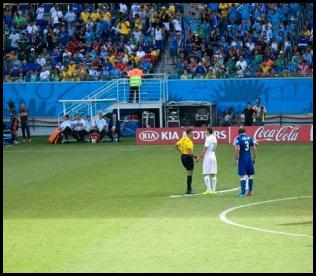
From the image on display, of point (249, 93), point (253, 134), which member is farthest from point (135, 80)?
point (253, 134)

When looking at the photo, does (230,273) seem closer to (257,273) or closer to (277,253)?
(257,273)

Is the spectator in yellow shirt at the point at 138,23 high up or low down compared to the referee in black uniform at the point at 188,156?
up

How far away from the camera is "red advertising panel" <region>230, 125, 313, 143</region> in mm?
40219

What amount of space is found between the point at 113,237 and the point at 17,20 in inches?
1359

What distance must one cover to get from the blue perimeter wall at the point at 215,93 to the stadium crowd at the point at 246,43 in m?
0.46

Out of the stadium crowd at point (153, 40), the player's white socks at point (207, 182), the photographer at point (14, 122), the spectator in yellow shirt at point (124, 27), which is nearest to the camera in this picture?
the player's white socks at point (207, 182)

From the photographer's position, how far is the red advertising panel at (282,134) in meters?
40.2

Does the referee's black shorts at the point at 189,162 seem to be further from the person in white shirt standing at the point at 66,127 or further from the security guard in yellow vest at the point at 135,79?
the security guard in yellow vest at the point at 135,79

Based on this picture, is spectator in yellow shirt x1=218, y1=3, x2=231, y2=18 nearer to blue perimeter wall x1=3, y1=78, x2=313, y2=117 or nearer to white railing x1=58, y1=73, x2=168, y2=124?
blue perimeter wall x1=3, y1=78, x2=313, y2=117

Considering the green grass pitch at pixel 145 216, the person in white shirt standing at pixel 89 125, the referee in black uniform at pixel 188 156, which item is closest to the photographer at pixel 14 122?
the person in white shirt standing at pixel 89 125

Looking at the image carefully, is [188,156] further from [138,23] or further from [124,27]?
[138,23]

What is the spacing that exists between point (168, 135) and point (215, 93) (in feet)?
18.9

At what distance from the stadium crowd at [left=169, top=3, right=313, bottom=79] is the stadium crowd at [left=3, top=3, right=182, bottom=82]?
168 centimetres

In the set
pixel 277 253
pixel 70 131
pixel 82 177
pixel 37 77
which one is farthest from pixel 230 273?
pixel 37 77
